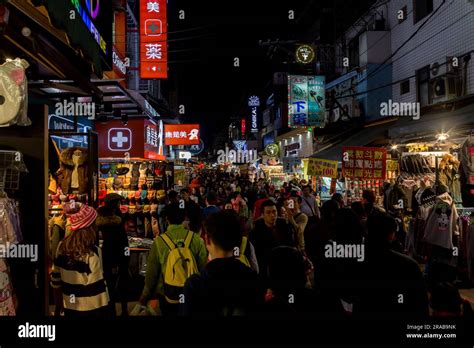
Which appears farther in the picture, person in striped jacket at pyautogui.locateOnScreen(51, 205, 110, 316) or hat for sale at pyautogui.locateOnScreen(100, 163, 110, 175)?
hat for sale at pyautogui.locateOnScreen(100, 163, 110, 175)

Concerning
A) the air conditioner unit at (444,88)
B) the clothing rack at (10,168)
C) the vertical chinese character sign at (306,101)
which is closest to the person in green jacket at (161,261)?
the clothing rack at (10,168)

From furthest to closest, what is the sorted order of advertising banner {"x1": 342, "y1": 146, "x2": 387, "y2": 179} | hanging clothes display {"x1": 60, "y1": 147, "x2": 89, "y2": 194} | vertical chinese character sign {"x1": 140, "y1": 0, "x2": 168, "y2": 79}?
vertical chinese character sign {"x1": 140, "y1": 0, "x2": 168, "y2": 79} → advertising banner {"x1": 342, "y1": 146, "x2": 387, "y2": 179} → hanging clothes display {"x1": 60, "y1": 147, "x2": 89, "y2": 194}

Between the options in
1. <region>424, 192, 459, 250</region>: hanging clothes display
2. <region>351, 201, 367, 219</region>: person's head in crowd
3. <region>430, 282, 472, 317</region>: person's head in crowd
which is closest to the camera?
<region>430, 282, 472, 317</region>: person's head in crowd

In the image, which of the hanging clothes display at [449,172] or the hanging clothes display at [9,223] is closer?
the hanging clothes display at [9,223]

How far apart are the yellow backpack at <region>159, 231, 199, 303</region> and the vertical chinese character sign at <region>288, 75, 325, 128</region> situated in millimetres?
16948

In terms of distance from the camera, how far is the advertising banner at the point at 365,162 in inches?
460

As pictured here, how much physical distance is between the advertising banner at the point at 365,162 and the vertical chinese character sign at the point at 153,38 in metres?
9.35

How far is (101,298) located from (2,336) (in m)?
1.05

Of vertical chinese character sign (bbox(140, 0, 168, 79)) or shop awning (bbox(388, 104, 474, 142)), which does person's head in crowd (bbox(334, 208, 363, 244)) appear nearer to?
shop awning (bbox(388, 104, 474, 142))

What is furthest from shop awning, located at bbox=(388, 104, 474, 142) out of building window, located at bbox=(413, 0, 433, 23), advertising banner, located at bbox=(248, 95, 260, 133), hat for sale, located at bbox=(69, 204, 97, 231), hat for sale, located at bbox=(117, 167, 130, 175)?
advertising banner, located at bbox=(248, 95, 260, 133)

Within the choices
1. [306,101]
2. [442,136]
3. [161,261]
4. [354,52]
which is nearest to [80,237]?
[161,261]

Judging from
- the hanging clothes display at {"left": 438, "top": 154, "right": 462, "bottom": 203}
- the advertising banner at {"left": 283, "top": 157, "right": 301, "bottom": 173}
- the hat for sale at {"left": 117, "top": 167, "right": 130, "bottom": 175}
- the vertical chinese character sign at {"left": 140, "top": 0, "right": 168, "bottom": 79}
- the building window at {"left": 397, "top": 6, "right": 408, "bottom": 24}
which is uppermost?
the building window at {"left": 397, "top": 6, "right": 408, "bottom": 24}

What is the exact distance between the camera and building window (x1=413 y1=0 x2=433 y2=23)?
16072 mm

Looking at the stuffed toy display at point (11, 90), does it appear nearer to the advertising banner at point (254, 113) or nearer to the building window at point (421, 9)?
the building window at point (421, 9)
